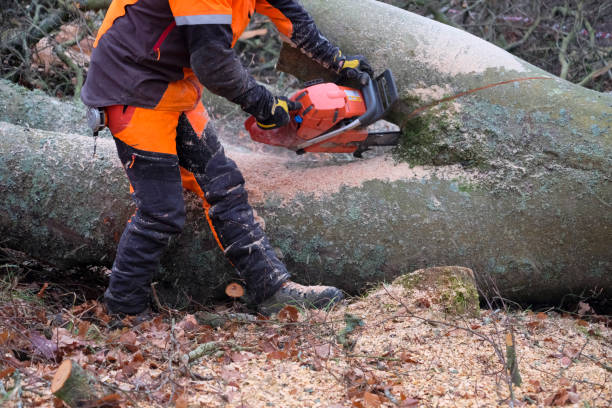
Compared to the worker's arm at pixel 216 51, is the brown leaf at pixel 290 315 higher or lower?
lower

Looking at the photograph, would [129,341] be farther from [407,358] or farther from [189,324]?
[407,358]

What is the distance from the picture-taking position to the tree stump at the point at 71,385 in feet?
4.93

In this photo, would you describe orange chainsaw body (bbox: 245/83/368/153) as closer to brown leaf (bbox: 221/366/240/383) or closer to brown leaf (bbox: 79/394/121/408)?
brown leaf (bbox: 221/366/240/383)

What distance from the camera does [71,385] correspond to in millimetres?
1520

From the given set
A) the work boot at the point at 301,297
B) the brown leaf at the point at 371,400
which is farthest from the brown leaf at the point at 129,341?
the brown leaf at the point at 371,400

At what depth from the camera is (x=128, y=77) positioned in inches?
98.5

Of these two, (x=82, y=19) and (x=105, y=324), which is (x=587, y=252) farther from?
(x=82, y=19)

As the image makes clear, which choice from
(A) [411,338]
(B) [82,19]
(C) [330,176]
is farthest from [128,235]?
(B) [82,19]

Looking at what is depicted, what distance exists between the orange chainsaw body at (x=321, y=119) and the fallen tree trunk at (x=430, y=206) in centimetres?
26

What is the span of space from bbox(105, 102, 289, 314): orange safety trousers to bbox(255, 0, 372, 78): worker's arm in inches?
26.7

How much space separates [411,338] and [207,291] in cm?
129

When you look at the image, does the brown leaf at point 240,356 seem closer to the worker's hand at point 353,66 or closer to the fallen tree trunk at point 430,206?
the fallen tree trunk at point 430,206

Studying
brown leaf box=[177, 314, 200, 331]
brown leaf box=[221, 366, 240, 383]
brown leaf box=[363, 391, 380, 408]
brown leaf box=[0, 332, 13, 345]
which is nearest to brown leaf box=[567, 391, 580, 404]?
brown leaf box=[363, 391, 380, 408]

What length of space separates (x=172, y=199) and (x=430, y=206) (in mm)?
1347
